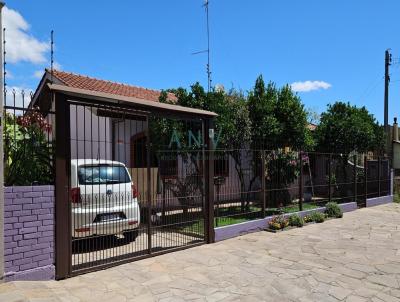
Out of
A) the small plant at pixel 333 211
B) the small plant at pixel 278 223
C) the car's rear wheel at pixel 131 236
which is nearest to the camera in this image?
the car's rear wheel at pixel 131 236

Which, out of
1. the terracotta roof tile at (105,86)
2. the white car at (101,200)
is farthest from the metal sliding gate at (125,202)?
the terracotta roof tile at (105,86)

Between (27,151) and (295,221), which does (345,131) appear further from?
(27,151)

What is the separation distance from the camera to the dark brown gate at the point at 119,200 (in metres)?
5.70

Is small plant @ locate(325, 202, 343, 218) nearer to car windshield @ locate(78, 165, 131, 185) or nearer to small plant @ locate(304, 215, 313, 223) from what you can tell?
small plant @ locate(304, 215, 313, 223)

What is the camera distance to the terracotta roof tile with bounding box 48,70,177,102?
12.7 metres

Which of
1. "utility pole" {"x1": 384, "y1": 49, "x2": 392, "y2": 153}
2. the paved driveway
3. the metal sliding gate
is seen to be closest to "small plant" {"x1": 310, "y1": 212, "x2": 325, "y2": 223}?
the paved driveway

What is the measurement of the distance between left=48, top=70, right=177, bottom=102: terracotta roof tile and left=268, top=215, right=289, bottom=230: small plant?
227 inches

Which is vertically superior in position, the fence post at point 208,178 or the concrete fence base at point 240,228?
the fence post at point 208,178

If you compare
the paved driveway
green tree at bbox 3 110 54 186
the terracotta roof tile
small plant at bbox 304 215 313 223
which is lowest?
the paved driveway

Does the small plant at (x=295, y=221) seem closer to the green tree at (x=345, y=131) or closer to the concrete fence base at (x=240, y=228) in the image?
the concrete fence base at (x=240, y=228)

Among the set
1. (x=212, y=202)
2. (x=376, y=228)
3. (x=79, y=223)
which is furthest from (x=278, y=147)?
(x=79, y=223)

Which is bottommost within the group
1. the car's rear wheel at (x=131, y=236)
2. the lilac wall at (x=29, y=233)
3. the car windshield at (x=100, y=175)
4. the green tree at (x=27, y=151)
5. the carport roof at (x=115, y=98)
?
the car's rear wheel at (x=131, y=236)

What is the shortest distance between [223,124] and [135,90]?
570 centimetres

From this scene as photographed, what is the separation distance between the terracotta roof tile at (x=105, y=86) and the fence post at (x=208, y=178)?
5648 millimetres
